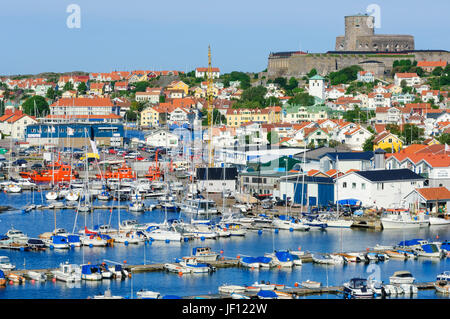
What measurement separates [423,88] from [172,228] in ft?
85.4

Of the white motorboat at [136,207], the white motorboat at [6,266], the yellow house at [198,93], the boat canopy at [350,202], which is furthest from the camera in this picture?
the yellow house at [198,93]

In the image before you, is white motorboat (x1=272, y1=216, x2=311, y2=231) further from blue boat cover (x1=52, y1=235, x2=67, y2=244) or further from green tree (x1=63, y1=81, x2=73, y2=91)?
green tree (x1=63, y1=81, x2=73, y2=91)

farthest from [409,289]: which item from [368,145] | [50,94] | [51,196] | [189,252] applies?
[50,94]

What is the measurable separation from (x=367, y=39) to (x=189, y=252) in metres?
35.3

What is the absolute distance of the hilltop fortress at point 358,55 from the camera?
41.7 meters

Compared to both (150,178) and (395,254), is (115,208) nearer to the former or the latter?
(150,178)

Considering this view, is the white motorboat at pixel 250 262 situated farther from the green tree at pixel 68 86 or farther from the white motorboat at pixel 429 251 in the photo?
the green tree at pixel 68 86

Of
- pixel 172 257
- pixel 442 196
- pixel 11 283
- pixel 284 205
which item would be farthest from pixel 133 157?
pixel 11 283

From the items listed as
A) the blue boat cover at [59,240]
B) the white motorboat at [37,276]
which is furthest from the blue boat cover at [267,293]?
the blue boat cover at [59,240]

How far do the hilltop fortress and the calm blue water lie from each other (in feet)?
96.1

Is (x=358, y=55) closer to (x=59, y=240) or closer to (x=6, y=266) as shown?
(x=59, y=240)

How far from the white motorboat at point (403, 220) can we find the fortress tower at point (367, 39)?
32019 millimetres

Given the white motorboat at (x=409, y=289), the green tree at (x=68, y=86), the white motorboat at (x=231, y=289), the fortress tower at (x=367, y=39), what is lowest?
the white motorboat at (x=409, y=289)

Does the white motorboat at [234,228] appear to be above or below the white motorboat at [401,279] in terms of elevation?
above
